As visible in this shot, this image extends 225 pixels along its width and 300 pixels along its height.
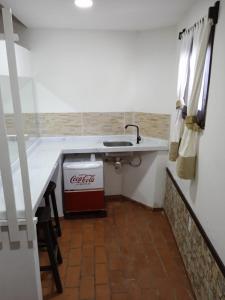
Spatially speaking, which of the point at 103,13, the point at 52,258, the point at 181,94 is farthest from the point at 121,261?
the point at 103,13

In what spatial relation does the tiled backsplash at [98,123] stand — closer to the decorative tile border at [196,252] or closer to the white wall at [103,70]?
the white wall at [103,70]

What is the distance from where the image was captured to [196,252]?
179cm

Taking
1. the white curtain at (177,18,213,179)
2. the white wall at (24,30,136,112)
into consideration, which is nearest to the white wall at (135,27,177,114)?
the white wall at (24,30,136,112)

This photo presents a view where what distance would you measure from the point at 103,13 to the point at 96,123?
4.43 ft

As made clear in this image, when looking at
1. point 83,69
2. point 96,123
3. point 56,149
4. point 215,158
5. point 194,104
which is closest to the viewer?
point 215,158

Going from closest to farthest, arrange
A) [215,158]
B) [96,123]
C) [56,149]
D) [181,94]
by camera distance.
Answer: [215,158] < [181,94] < [56,149] < [96,123]

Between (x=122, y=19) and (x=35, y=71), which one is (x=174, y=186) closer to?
(x=122, y=19)

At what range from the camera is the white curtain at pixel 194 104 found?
161 cm

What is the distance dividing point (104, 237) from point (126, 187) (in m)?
0.95

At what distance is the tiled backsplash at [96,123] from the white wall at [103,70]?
81mm

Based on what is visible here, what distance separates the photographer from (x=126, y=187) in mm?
3381

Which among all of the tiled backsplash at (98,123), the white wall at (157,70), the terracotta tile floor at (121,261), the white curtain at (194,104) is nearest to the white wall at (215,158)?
the white curtain at (194,104)

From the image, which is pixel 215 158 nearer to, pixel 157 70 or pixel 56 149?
pixel 157 70

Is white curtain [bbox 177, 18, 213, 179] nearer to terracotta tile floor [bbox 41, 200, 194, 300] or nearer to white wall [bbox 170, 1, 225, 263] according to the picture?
white wall [bbox 170, 1, 225, 263]
